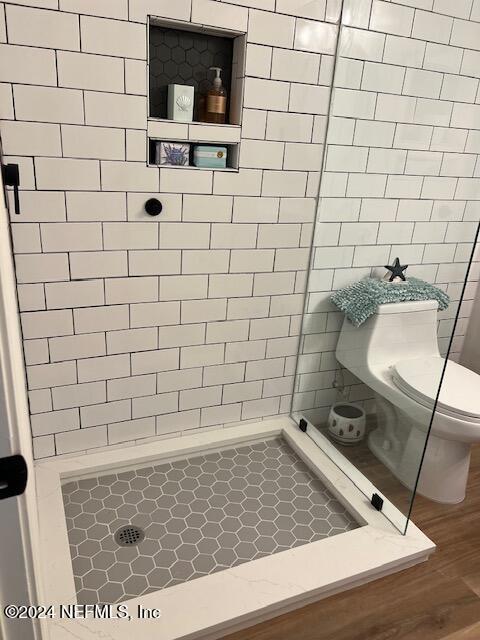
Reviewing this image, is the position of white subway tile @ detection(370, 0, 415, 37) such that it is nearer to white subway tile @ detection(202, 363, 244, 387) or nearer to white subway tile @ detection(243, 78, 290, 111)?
white subway tile @ detection(243, 78, 290, 111)

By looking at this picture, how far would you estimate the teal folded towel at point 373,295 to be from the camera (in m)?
2.04

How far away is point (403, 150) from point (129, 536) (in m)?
1.85

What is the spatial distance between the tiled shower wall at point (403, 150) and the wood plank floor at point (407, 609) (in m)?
0.70

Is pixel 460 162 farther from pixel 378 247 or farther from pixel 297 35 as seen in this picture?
pixel 297 35

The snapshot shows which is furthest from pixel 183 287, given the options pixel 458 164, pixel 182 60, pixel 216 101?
pixel 458 164

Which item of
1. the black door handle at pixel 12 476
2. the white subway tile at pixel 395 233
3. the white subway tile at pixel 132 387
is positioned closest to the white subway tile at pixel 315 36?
the white subway tile at pixel 395 233

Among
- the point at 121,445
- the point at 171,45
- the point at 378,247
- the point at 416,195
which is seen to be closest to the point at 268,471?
the point at 121,445

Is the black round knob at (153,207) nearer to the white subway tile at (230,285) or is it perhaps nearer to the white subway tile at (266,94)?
the white subway tile at (230,285)

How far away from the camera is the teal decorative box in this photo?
1922 mm

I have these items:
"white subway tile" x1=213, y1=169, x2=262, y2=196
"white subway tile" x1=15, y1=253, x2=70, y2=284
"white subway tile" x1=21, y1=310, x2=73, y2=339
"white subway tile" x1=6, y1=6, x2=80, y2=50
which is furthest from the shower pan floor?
"white subway tile" x1=6, y1=6, x2=80, y2=50

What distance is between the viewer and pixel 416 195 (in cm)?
214

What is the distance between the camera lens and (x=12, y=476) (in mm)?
696

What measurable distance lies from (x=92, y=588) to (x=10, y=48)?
5.66 ft

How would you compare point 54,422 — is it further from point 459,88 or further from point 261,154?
point 459,88
